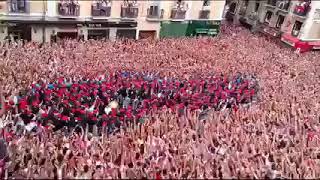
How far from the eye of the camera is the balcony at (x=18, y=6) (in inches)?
719

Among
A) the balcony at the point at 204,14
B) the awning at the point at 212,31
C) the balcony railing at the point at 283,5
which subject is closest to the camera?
the balcony at the point at 204,14

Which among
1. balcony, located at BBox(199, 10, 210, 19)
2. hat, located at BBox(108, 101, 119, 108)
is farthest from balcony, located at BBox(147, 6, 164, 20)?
hat, located at BBox(108, 101, 119, 108)

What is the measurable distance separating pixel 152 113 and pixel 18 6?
10141 mm

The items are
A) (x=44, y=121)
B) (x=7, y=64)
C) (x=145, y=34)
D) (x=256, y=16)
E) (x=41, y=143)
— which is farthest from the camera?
(x=256, y=16)

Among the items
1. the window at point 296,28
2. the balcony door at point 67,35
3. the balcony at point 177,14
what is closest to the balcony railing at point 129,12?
the balcony at point 177,14

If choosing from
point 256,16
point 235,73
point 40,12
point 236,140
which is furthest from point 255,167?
point 256,16

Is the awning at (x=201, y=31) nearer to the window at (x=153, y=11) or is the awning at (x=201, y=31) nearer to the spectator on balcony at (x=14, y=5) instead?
the window at (x=153, y=11)

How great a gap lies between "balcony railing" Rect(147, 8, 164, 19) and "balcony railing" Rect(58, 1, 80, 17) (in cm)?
450

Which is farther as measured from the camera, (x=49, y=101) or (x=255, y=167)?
(x=49, y=101)

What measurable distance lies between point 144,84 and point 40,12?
8.18 meters

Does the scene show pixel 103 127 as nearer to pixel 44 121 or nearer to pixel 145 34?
pixel 44 121

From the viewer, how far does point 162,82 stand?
14883mm

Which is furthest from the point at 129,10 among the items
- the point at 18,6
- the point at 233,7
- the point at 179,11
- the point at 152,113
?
the point at 233,7

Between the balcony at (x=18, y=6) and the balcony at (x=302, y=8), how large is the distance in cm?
1880
